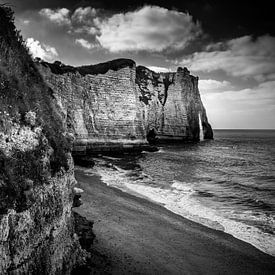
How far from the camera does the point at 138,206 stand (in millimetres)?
16188

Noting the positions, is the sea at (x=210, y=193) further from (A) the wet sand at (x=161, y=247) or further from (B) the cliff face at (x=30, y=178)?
(B) the cliff face at (x=30, y=178)

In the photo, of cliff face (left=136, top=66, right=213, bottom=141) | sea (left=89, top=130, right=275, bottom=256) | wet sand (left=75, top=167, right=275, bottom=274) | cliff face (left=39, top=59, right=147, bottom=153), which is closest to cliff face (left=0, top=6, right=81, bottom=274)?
wet sand (left=75, top=167, right=275, bottom=274)

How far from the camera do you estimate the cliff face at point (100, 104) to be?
41.0 metres

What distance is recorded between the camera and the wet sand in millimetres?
9258

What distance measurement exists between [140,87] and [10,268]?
61.9 meters

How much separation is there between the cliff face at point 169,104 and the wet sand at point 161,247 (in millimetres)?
48023

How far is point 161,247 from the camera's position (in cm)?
1075

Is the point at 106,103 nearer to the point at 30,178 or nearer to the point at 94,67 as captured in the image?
the point at 94,67

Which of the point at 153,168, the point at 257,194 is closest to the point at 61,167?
the point at 257,194

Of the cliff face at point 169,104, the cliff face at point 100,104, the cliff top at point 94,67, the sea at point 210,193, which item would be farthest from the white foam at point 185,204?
the cliff face at point 169,104

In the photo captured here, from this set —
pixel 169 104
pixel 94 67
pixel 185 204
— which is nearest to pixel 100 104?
pixel 94 67

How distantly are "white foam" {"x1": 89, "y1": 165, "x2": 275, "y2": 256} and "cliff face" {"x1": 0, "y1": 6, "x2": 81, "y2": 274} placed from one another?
842cm

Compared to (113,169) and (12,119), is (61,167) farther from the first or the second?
(113,169)

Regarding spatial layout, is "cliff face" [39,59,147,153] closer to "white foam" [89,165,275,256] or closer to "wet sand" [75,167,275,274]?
"white foam" [89,165,275,256]
